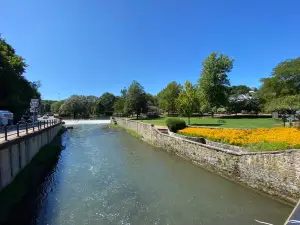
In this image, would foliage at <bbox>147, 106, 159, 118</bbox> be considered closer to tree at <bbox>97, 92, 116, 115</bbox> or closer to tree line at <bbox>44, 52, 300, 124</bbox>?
tree line at <bbox>44, 52, 300, 124</bbox>

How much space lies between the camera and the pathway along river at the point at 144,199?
850 centimetres

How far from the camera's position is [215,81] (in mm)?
48281

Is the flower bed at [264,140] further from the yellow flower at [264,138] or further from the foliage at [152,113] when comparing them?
the foliage at [152,113]

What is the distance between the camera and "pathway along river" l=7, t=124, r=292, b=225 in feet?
27.9

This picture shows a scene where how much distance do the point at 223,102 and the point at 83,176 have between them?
40.4m

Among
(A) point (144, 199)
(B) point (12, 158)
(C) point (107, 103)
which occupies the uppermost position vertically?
(C) point (107, 103)

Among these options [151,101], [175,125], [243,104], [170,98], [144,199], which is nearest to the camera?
[144,199]

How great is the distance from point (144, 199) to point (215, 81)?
138ft

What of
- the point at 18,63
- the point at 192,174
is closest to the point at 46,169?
the point at 192,174

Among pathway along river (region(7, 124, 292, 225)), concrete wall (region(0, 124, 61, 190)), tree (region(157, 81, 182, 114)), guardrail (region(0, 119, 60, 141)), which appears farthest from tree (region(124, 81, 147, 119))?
concrete wall (region(0, 124, 61, 190))

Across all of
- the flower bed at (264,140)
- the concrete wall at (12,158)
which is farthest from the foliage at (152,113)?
the concrete wall at (12,158)

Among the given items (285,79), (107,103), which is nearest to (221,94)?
(285,79)

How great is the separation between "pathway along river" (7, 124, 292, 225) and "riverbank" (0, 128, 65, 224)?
40 centimetres

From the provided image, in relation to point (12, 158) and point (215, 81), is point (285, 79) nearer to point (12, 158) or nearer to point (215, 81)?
point (215, 81)
